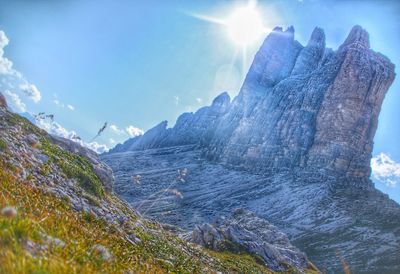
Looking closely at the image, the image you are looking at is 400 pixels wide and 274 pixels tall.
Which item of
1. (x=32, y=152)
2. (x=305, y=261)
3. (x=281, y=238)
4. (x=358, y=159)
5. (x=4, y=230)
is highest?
(x=358, y=159)

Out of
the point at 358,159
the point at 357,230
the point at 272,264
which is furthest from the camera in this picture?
the point at 358,159

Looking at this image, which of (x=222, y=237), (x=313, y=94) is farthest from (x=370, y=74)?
(x=222, y=237)

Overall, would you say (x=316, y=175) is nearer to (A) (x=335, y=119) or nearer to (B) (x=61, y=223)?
(A) (x=335, y=119)

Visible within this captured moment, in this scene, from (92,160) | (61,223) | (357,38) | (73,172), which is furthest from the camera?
(357,38)

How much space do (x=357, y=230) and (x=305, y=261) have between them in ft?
223

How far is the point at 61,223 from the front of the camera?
6391 millimetres

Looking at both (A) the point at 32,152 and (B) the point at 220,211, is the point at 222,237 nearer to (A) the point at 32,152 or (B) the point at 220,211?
(A) the point at 32,152

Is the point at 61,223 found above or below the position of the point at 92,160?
below

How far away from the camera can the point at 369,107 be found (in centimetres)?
15238

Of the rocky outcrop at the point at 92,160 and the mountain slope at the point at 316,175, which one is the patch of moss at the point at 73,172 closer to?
the rocky outcrop at the point at 92,160

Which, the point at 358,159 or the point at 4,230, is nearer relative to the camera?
the point at 4,230

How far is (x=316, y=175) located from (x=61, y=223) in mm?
152545

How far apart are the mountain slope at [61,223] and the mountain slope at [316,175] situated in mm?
80210

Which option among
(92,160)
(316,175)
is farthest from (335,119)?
(92,160)
